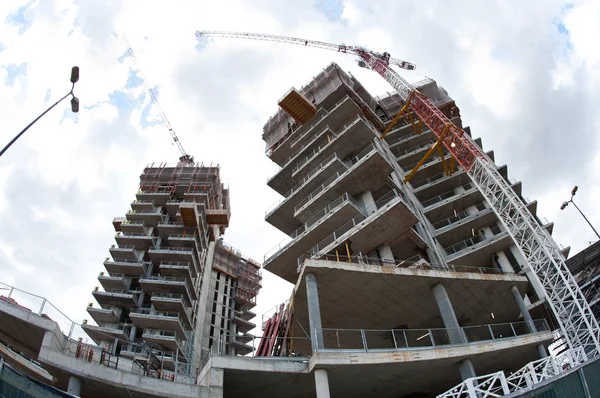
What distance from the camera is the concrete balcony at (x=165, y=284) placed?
4794 cm

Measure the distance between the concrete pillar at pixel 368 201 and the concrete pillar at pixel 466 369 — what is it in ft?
39.6

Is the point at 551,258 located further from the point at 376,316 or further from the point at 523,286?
the point at 376,316

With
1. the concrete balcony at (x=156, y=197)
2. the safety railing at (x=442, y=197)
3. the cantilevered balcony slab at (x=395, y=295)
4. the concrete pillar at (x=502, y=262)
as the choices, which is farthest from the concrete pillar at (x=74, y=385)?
the concrete balcony at (x=156, y=197)

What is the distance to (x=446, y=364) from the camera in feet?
58.2

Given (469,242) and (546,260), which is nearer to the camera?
(546,260)

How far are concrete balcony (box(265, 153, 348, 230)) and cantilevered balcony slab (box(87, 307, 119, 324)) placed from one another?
83.7ft

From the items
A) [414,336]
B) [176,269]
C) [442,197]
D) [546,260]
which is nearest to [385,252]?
[414,336]

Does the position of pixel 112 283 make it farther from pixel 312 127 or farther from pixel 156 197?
pixel 312 127

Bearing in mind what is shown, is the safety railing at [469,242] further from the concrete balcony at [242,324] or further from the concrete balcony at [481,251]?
the concrete balcony at [242,324]

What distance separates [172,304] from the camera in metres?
46.2

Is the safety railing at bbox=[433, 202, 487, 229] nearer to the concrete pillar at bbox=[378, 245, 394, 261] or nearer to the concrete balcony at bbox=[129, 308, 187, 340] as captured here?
the concrete pillar at bbox=[378, 245, 394, 261]

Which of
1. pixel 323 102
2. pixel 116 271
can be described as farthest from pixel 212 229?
pixel 323 102

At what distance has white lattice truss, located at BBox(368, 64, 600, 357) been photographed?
24672 mm

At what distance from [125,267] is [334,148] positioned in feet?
107
